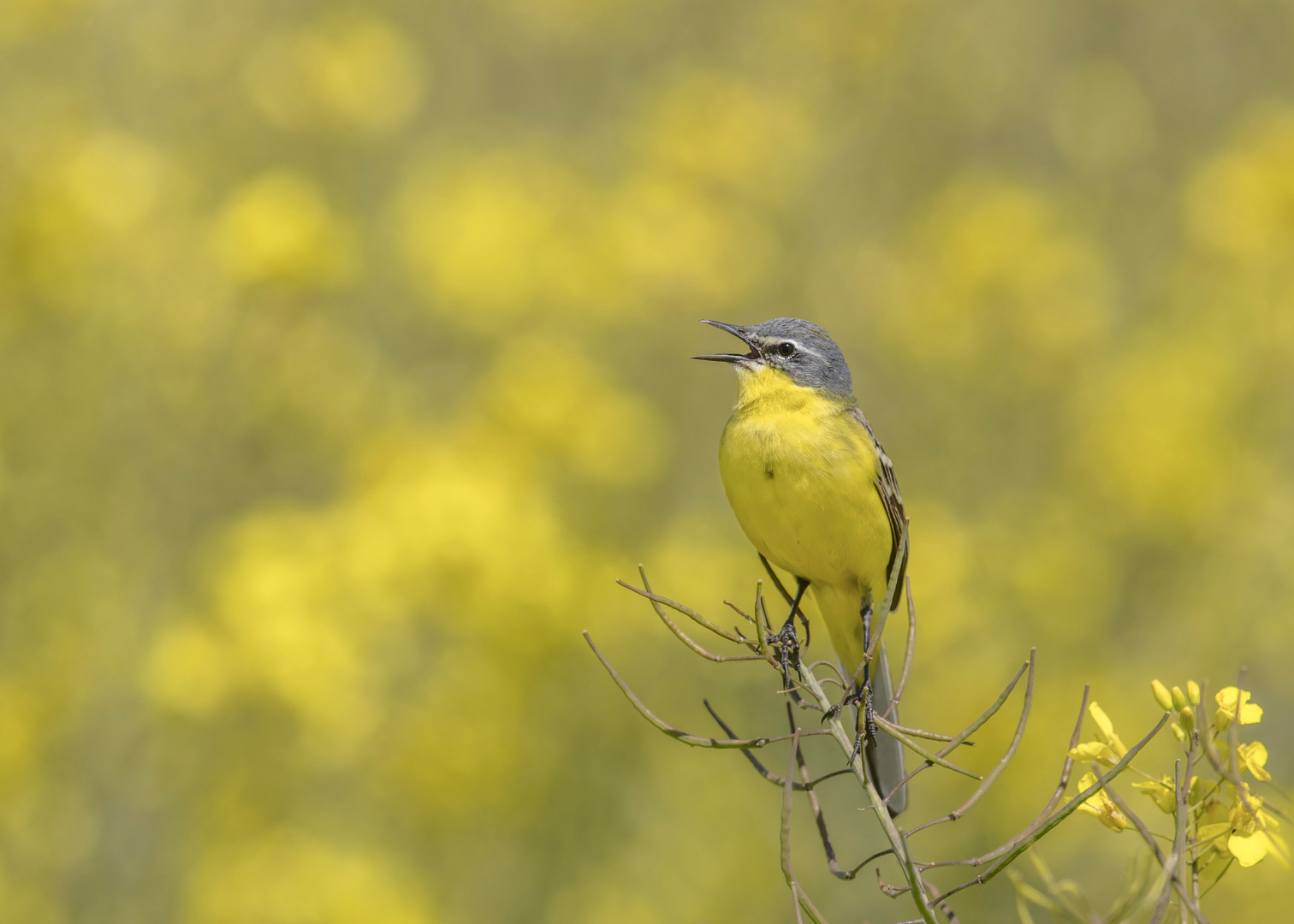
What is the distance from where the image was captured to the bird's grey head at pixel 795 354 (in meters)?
3.56

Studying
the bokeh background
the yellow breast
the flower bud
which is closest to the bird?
the yellow breast

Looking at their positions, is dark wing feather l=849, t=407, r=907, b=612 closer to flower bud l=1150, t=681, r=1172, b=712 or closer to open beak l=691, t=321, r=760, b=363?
open beak l=691, t=321, r=760, b=363

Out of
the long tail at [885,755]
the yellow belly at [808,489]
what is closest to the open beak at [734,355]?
the yellow belly at [808,489]

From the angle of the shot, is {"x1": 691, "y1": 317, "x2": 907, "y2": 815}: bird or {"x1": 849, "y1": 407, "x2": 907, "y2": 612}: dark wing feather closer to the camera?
{"x1": 691, "y1": 317, "x2": 907, "y2": 815}: bird

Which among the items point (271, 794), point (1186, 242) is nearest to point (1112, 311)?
point (1186, 242)

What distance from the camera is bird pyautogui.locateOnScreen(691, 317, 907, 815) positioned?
3074mm

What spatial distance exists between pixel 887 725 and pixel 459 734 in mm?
3116

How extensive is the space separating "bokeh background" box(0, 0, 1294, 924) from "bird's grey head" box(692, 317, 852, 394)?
5.46ft

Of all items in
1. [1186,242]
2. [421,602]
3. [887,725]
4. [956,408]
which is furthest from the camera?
[1186,242]

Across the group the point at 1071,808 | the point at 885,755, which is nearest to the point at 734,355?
the point at 885,755

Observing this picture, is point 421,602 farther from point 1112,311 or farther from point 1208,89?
point 1208,89

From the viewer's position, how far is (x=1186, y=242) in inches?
304

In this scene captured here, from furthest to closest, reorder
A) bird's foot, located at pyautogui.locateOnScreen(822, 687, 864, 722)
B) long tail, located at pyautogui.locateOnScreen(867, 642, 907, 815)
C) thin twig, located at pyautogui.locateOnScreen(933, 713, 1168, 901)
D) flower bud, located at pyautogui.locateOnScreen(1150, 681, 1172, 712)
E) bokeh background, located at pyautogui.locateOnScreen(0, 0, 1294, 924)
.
Result: bokeh background, located at pyautogui.locateOnScreen(0, 0, 1294, 924)
long tail, located at pyautogui.locateOnScreen(867, 642, 907, 815)
bird's foot, located at pyautogui.locateOnScreen(822, 687, 864, 722)
flower bud, located at pyautogui.locateOnScreen(1150, 681, 1172, 712)
thin twig, located at pyautogui.locateOnScreen(933, 713, 1168, 901)

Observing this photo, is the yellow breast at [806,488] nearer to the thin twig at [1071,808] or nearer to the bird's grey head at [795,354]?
the bird's grey head at [795,354]
